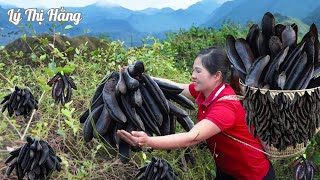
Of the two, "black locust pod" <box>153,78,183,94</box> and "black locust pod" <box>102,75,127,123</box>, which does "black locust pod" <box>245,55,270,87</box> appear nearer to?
"black locust pod" <box>153,78,183,94</box>

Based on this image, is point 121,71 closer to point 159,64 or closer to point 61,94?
point 61,94

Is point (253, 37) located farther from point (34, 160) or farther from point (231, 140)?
point (34, 160)

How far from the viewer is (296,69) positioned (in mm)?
1804

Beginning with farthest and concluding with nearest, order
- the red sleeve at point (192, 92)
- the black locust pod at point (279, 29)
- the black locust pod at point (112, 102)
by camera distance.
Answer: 1. the red sleeve at point (192, 92)
2. the black locust pod at point (279, 29)
3. the black locust pod at point (112, 102)

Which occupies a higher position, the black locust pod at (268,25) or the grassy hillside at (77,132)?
the black locust pod at (268,25)

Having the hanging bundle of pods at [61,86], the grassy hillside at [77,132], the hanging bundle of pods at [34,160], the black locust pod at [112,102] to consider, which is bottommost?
the grassy hillside at [77,132]

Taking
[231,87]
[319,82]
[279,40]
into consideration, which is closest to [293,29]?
[279,40]

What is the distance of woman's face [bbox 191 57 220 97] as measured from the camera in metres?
1.95

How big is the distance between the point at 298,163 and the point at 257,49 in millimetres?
602

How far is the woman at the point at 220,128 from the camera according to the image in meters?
1.80

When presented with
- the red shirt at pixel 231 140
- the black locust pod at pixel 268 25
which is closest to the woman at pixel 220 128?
the red shirt at pixel 231 140

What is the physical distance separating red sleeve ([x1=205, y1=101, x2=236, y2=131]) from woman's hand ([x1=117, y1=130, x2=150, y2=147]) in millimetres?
396

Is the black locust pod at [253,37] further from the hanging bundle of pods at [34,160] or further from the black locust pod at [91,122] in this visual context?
the hanging bundle of pods at [34,160]

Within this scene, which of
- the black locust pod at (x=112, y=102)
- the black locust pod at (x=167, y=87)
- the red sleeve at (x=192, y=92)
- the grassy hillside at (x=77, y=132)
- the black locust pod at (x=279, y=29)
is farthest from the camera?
the red sleeve at (x=192, y=92)
